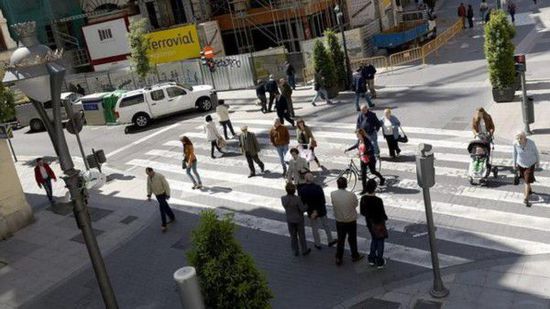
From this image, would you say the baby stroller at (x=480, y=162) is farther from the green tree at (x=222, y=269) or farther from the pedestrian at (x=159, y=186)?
the green tree at (x=222, y=269)

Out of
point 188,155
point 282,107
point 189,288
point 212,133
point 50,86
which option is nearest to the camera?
point 189,288

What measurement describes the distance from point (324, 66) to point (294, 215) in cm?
1361

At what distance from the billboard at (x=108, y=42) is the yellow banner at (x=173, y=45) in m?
2.61

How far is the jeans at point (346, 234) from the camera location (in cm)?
1088

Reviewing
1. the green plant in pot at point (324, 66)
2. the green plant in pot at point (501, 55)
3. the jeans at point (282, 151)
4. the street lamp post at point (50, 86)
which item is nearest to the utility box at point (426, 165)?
the street lamp post at point (50, 86)

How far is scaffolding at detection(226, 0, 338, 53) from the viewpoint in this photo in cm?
3444

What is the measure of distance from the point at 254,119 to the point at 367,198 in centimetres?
1343

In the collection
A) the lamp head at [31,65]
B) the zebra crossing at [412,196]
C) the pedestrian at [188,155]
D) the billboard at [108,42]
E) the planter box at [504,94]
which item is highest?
the billboard at [108,42]

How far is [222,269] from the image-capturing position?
7.73 meters

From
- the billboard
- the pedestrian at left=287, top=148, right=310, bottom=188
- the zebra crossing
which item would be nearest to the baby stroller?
the zebra crossing

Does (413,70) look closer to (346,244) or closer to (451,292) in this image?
(346,244)

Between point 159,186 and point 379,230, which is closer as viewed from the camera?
point 379,230

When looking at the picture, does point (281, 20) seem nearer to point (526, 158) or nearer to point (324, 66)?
point (324, 66)

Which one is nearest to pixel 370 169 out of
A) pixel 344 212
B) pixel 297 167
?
pixel 297 167
